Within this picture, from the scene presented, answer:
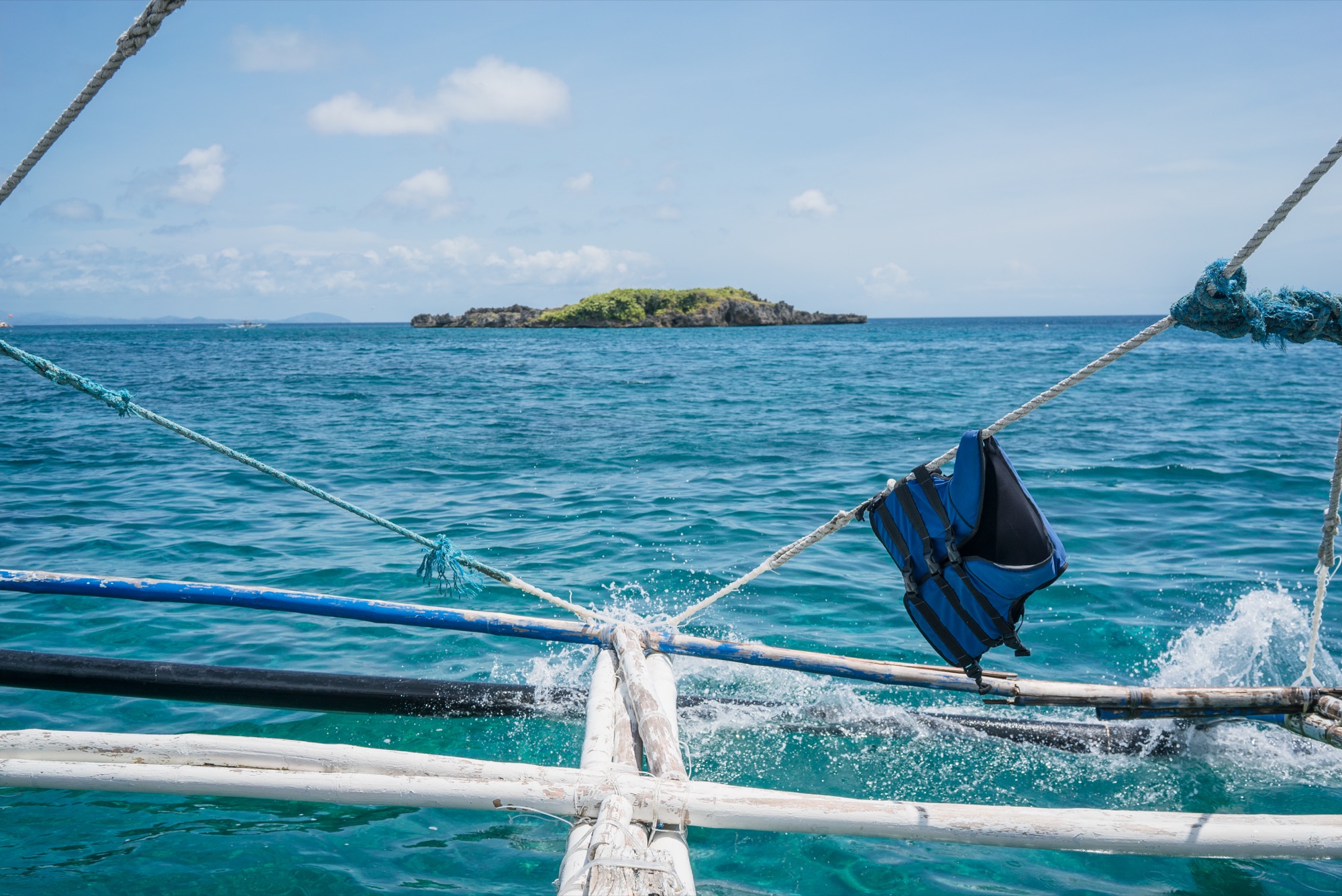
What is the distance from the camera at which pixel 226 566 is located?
859 centimetres

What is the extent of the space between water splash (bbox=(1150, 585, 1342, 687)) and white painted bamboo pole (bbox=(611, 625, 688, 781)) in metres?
4.36

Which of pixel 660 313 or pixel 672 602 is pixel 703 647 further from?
pixel 660 313

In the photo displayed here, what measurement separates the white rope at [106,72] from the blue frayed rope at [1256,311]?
4.25 metres

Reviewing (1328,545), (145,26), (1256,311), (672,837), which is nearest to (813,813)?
(672,837)

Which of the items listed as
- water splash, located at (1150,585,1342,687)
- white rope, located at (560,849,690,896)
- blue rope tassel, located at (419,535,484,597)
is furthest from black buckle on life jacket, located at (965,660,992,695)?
blue rope tassel, located at (419,535,484,597)

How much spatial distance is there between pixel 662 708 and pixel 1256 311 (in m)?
3.09

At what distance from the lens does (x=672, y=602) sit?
7965mm

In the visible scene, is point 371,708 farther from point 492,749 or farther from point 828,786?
point 828,786

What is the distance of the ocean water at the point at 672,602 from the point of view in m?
4.21

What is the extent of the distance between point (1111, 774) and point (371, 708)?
14.9 feet

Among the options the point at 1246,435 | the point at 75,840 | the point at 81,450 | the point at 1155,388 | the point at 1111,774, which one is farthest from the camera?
the point at 1155,388

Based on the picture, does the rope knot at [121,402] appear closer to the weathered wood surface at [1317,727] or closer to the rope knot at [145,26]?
the rope knot at [145,26]

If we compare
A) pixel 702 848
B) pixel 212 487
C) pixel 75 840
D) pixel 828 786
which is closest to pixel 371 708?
pixel 75 840

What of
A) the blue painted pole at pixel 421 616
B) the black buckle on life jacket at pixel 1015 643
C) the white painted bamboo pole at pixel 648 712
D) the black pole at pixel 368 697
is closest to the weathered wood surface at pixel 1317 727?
the black pole at pixel 368 697
